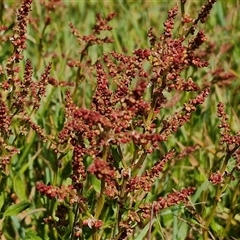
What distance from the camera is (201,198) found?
98.0 inches

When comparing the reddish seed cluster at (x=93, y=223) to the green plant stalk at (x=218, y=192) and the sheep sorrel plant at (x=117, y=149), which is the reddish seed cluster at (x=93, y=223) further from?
the green plant stalk at (x=218, y=192)

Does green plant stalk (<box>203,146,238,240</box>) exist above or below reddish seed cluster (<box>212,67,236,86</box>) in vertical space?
below

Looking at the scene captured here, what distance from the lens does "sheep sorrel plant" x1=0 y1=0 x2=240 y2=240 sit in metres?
1.63

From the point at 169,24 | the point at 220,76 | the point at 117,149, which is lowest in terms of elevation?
the point at 117,149

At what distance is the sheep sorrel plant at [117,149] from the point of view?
64.1 inches

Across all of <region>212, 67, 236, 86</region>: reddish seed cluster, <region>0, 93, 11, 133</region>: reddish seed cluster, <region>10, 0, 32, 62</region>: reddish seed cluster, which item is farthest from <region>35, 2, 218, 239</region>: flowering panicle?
<region>212, 67, 236, 86</region>: reddish seed cluster

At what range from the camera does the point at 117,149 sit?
1.83 metres

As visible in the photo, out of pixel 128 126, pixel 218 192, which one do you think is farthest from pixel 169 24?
pixel 218 192

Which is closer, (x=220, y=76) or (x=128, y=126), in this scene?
(x=128, y=126)

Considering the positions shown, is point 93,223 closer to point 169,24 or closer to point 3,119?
point 3,119

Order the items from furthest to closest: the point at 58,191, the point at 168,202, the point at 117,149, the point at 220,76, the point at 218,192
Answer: the point at 220,76
the point at 218,192
the point at 117,149
the point at 168,202
the point at 58,191

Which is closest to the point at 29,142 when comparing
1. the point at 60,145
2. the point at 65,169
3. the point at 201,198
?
the point at 65,169

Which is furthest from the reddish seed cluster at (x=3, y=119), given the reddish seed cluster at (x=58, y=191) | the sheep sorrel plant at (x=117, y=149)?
the reddish seed cluster at (x=58, y=191)

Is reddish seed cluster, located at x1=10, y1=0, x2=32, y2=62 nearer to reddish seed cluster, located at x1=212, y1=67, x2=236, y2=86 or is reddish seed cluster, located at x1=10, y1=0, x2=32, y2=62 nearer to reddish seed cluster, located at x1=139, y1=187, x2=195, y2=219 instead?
reddish seed cluster, located at x1=139, y1=187, x2=195, y2=219
